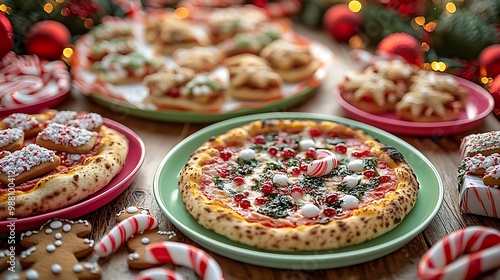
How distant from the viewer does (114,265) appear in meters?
1.96

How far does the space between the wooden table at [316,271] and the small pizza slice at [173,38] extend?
734 millimetres

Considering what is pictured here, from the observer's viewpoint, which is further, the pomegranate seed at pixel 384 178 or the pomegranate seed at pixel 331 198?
the pomegranate seed at pixel 384 178

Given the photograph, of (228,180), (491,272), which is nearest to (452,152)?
(491,272)

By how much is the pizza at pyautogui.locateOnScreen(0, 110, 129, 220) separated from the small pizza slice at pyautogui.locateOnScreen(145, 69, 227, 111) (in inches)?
18.8

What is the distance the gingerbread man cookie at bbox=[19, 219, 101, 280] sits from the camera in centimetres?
185

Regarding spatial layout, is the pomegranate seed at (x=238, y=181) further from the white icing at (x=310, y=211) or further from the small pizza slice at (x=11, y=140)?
the small pizza slice at (x=11, y=140)

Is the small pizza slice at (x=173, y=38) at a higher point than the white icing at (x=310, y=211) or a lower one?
lower

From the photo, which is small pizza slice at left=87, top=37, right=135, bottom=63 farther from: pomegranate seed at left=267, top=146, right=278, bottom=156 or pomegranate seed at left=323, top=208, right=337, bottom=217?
pomegranate seed at left=323, top=208, right=337, bottom=217

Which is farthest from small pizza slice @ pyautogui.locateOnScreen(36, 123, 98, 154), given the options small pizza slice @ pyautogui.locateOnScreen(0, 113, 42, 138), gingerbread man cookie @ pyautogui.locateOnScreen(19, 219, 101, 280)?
gingerbread man cookie @ pyautogui.locateOnScreen(19, 219, 101, 280)

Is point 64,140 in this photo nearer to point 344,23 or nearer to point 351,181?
point 351,181

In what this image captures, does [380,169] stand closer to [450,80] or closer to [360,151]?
[360,151]

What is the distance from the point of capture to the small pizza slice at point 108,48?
3.50 metres

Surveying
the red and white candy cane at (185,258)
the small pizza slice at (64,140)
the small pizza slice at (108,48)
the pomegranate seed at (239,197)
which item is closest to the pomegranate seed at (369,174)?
the pomegranate seed at (239,197)

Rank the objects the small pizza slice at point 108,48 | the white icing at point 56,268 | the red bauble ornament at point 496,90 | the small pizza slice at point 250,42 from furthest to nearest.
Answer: the small pizza slice at point 250,42
the small pizza slice at point 108,48
the red bauble ornament at point 496,90
the white icing at point 56,268
